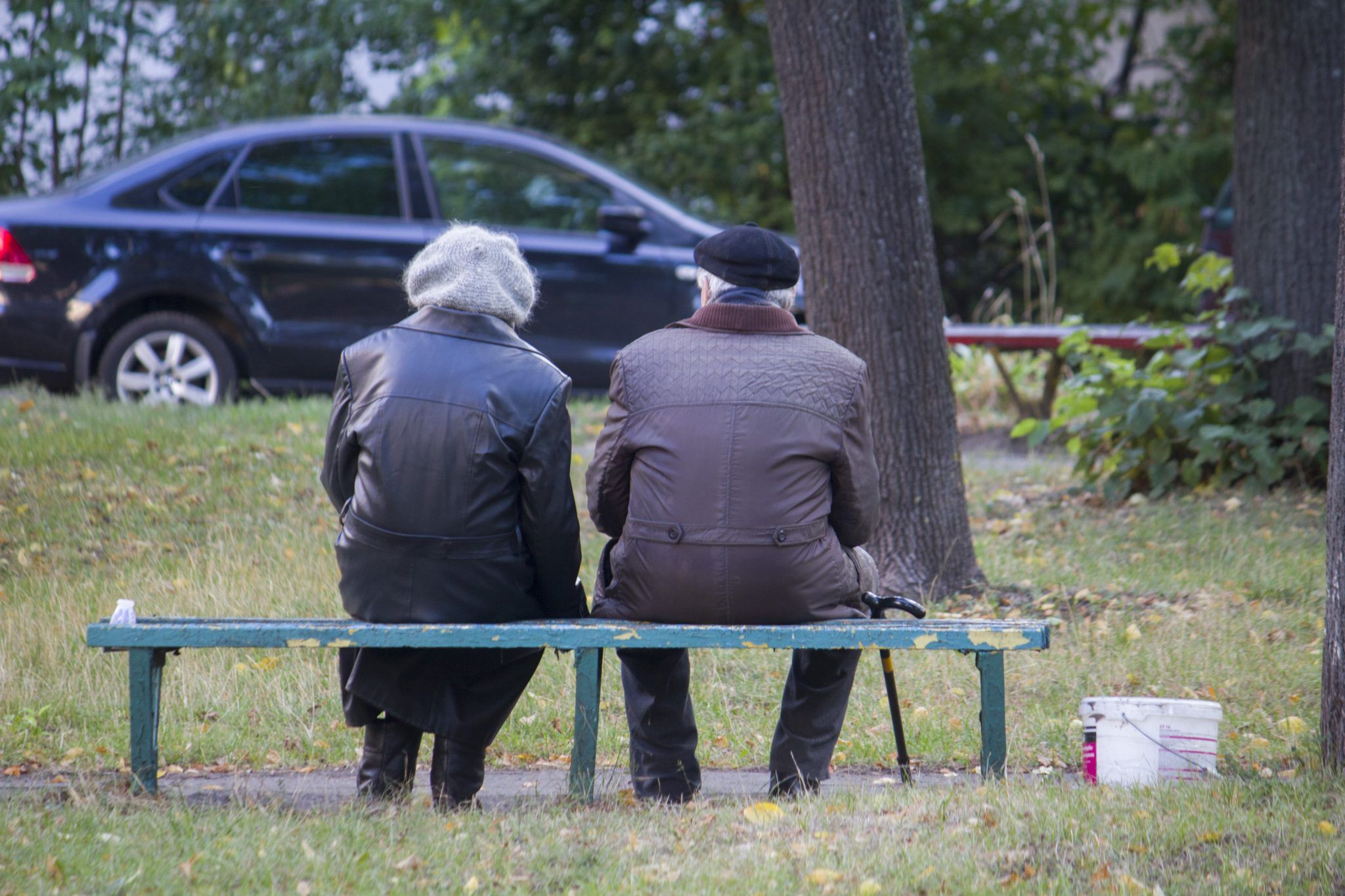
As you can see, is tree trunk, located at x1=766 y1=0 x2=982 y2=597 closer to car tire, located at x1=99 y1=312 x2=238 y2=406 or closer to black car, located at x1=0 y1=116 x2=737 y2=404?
black car, located at x1=0 y1=116 x2=737 y2=404

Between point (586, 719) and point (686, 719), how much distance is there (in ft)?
1.11

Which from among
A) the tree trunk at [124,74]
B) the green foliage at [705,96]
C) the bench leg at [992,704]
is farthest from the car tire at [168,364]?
the tree trunk at [124,74]

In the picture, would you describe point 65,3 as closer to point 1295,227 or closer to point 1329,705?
point 1295,227

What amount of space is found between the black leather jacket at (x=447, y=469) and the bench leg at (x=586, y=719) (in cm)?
25

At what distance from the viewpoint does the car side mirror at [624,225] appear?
26.8 feet

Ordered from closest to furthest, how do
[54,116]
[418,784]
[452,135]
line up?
[418,784] < [452,135] < [54,116]

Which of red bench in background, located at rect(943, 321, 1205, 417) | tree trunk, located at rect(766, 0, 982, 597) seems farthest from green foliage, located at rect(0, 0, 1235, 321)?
tree trunk, located at rect(766, 0, 982, 597)

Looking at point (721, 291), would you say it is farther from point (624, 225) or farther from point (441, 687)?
point (624, 225)

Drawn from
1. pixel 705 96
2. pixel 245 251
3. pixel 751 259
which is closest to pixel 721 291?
pixel 751 259

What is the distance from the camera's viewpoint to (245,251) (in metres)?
7.98

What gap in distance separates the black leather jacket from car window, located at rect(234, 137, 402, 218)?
16.2ft

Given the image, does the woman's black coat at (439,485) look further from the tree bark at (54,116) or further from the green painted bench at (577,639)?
the tree bark at (54,116)

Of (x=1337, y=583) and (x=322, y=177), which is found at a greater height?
(x=322, y=177)

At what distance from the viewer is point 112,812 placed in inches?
133
